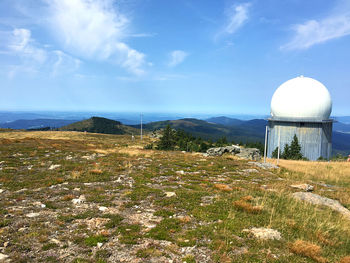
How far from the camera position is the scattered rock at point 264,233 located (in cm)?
668

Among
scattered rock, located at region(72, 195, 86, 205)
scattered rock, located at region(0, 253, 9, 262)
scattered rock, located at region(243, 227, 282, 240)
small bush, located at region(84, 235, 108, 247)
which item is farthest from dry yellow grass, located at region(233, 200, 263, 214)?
scattered rock, located at region(0, 253, 9, 262)

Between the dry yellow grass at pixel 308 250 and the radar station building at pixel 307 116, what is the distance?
153 feet

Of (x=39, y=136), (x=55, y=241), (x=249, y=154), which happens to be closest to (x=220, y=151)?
(x=249, y=154)

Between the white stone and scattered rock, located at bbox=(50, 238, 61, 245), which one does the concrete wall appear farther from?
scattered rock, located at bbox=(50, 238, 61, 245)

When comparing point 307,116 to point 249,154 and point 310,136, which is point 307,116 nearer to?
point 310,136

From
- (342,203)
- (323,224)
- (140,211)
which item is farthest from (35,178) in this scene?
(342,203)

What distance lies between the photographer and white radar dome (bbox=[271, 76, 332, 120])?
156 ft

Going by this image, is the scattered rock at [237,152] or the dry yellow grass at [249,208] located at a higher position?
the dry yellow grass at [249,208]

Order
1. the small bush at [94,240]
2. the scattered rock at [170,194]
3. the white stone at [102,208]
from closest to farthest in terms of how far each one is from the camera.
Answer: the small bush at [94,240]
the white stone at [102,208]
the scattered rock at [170,194]

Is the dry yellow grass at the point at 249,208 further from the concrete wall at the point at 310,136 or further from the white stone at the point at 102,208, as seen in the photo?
the concrete wall at the point at 310,136

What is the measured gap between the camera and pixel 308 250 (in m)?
5.80

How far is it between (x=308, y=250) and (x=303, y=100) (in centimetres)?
5050

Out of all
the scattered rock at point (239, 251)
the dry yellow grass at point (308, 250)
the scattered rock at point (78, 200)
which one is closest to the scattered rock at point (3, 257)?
the scattered rock at point (78, 200)

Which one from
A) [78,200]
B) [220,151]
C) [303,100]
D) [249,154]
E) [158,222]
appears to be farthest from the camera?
[303,100]
